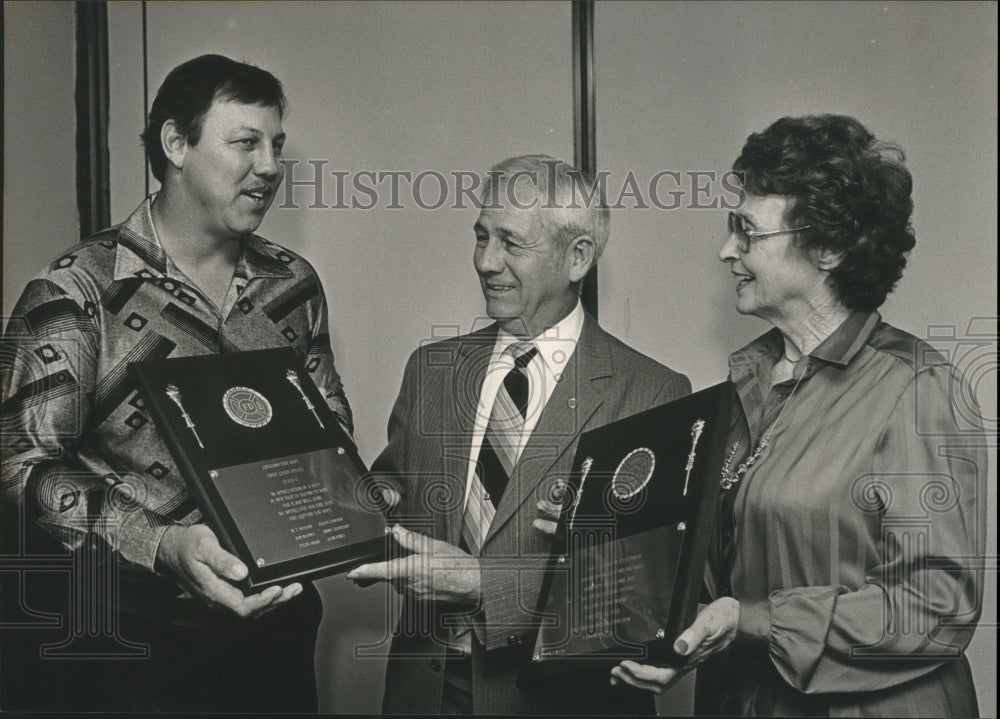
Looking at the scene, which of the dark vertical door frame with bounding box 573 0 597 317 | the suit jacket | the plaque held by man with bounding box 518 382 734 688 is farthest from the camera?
the dark vertical door frame with bounding box 573 0 597 317

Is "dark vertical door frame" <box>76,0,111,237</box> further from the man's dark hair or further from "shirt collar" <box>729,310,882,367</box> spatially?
"shirt collar" <box>729,310,882,367</box>

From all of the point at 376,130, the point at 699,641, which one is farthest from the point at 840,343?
the point at 376,130

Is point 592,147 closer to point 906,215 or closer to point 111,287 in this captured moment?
point 906,215

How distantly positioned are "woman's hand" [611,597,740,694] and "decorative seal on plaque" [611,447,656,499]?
0.20 m

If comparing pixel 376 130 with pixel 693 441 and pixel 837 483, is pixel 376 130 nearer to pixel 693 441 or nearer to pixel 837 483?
pixel 693 441

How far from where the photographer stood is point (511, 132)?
1835 millimetres

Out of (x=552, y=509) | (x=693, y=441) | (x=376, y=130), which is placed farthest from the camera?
(x=376, y=130)

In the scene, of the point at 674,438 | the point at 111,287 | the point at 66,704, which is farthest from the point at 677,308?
the point at 66,704

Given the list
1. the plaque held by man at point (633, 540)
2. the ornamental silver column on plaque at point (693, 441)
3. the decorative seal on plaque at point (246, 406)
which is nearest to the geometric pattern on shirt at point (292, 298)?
the decorative seal on plaque at point (246, 406)

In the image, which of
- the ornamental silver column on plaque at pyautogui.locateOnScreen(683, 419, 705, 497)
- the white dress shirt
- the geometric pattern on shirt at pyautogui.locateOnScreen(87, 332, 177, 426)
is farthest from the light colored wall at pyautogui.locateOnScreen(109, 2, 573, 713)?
the ornamental silver column on plaque at pyautogui.locateOnScreen(683, 419, 705, 497)

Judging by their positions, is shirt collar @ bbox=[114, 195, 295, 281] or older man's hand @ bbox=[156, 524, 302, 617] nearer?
older man's hand @ bbox=[156, 524, 302, 617]

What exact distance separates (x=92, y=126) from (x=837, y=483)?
129 centimetres

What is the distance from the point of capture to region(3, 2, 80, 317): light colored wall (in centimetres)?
187

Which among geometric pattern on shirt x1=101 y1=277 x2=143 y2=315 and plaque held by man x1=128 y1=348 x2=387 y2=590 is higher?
geometric pattern on shirt x1=101 y1=277 x2=143 y2=315
